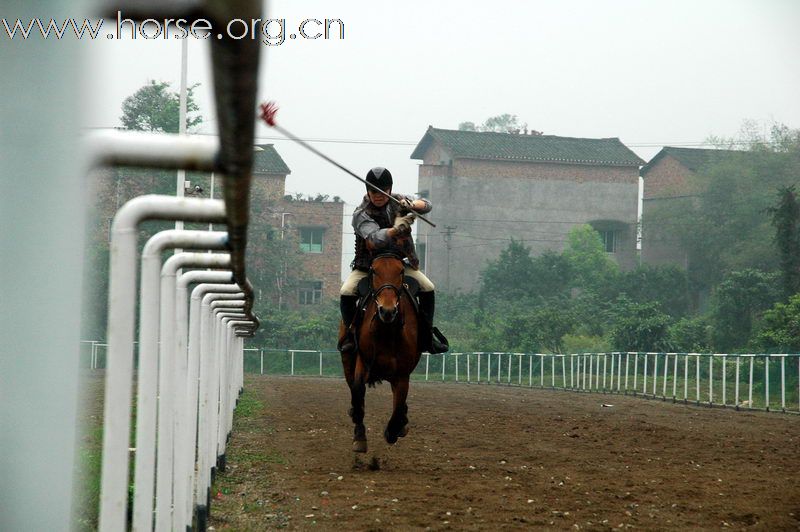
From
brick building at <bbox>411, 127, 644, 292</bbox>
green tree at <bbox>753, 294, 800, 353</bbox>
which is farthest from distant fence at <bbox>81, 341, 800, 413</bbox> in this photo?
brick building at <bbox>411, 127, 644, 292</bbox>

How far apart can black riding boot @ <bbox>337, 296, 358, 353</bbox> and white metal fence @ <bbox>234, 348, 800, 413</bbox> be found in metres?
12.8

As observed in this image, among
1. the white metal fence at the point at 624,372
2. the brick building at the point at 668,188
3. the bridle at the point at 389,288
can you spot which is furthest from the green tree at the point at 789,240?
the bridle at the point at 389,288

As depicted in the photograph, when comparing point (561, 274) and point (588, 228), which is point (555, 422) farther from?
point (588, 228)

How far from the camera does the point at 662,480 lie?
9070mm

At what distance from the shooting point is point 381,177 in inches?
425

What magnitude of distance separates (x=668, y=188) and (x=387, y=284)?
186 feet

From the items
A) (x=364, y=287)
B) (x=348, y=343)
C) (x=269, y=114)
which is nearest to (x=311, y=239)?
(x=348, y=343)

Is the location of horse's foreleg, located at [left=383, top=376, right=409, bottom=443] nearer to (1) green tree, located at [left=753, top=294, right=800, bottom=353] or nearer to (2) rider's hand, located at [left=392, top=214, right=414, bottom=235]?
(2) rider's hand, located at [left=392, top=214, right=414, bottom=235]

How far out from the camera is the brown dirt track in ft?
23.5

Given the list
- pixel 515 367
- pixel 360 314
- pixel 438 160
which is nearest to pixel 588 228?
pixel 438 160

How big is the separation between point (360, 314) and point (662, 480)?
3014 mm

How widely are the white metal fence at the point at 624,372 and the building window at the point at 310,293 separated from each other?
13.9m

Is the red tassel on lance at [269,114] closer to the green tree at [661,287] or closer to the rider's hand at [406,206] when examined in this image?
the rider's hand at [406,206]

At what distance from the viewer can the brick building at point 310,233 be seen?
56.7 meters
